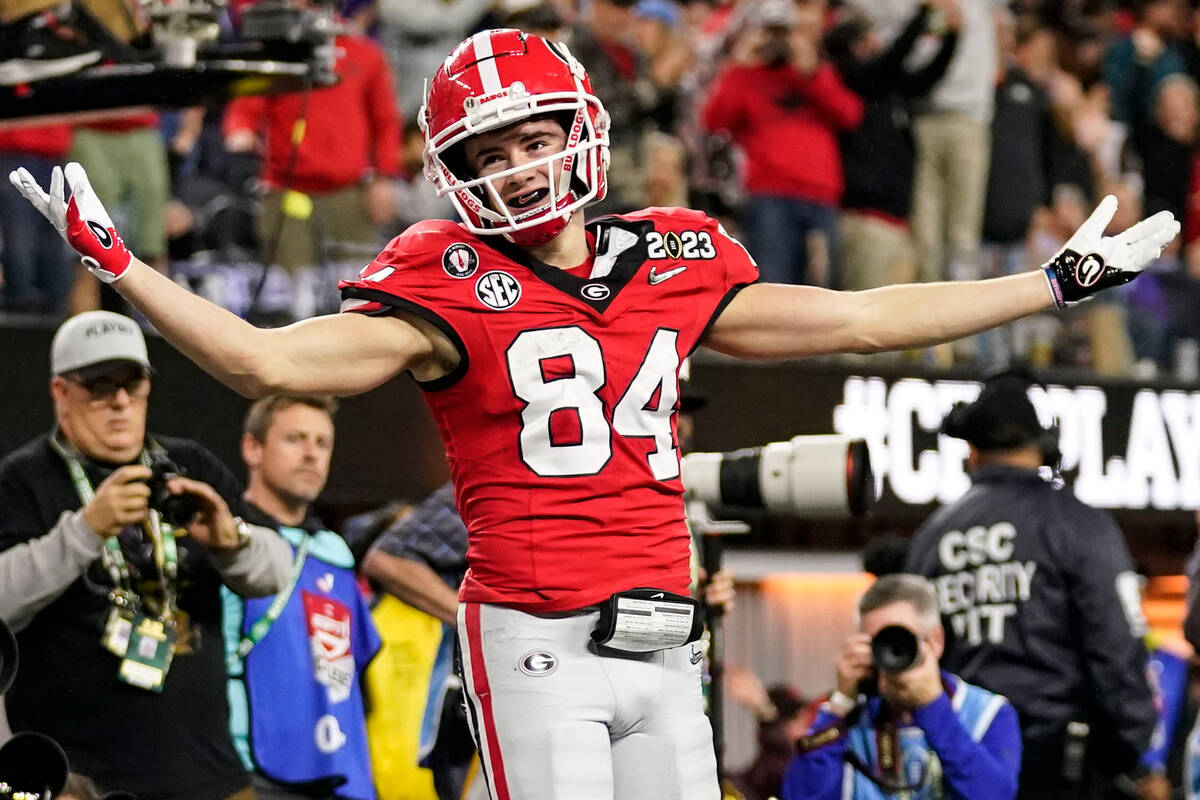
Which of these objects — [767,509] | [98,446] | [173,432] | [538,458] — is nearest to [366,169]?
[173,432]

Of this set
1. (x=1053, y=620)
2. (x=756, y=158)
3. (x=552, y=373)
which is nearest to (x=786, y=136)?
(x=756, y=158)

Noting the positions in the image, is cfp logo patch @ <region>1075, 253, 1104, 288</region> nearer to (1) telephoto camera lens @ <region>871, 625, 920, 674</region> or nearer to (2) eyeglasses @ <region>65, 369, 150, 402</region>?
(1) telephoto camera lens @ <region>871, 625, 920, 674</region>

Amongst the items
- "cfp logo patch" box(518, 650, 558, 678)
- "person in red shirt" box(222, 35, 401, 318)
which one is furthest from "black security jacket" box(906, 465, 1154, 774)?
"person in red shirt" box(222, 35, 401, 318)

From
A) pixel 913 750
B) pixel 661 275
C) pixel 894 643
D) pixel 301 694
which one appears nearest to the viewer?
pixel 661 275

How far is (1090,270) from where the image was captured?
3.57m

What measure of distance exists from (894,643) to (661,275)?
173cm

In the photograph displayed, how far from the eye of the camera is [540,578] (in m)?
3.26

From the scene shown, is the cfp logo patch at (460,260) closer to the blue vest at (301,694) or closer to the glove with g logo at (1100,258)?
the glove with g logo at (1100,258)

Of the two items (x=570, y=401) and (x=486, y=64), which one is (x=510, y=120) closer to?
(x=486, y=64)

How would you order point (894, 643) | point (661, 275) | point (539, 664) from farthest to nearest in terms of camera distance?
point (894, 643) < point (661, 275) < point (539, 664)

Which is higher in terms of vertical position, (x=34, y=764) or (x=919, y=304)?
(x=919, y=304)

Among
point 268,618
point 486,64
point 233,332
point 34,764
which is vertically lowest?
point 34,764

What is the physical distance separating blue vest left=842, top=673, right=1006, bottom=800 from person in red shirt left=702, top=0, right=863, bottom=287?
377cm

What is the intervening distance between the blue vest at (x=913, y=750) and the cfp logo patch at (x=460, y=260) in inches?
86.4
